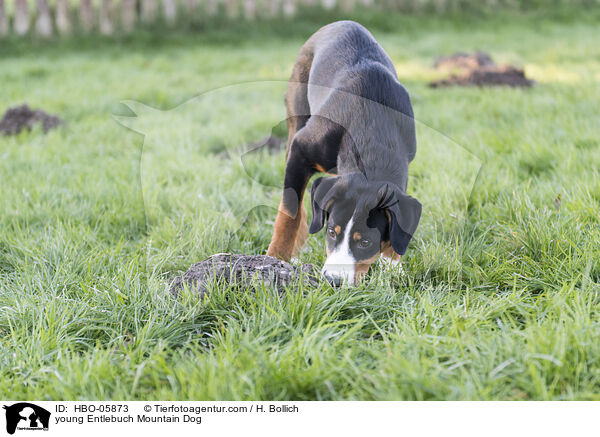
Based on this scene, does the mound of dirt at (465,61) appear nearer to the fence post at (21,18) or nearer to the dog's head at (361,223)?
the dog's head at (361,223)

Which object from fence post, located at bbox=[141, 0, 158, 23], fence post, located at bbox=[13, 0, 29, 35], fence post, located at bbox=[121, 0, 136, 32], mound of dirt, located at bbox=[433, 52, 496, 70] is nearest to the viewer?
mound of dirt, located at bbox=[433, 52, 496, 70]

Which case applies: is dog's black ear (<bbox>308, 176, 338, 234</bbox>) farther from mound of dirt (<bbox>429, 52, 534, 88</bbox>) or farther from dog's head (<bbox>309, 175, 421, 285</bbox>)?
mound of dirt (<bbox>429, 52, 534, 88</bbox>)

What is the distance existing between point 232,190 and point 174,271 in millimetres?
1017

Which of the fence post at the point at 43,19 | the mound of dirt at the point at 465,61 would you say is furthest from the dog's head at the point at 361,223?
the fence post at the point at 43,19

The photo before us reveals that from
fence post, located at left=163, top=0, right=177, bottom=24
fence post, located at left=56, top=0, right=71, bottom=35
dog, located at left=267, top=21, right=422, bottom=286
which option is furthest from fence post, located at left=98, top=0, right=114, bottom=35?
dog, located at left=267, top=21, right=422, bottom=286

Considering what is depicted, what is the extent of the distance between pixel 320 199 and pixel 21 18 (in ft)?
31.3

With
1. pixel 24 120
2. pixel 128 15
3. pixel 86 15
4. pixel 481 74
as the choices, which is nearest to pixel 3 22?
pixel 86 15

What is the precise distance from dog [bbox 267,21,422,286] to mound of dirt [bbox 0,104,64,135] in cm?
355

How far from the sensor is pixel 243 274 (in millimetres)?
2549

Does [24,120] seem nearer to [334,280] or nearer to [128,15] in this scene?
[128,15]

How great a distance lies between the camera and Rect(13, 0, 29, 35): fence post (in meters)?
9.65

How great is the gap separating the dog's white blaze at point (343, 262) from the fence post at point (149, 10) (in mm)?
7876

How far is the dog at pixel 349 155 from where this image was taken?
2480 millimetres

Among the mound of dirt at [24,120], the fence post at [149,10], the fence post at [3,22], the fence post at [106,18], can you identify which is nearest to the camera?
the mound of dirt at [24,120]
